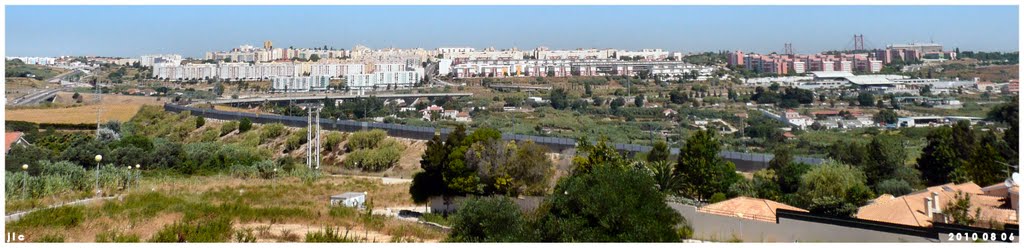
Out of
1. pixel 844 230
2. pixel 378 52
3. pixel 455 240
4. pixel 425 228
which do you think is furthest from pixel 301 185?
pixel 378 52

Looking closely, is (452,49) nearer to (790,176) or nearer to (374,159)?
(374,159)

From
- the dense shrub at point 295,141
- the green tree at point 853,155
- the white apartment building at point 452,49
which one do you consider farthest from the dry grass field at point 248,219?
the white apartment building at point 452,49

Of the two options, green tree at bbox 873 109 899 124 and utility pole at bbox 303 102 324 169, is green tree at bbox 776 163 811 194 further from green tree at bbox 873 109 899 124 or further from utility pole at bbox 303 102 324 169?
green tree at bbox 873 109 899 124

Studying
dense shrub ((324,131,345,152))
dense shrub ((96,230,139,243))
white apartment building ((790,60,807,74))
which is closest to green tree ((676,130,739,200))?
dense shrub ((96,230,139,243))

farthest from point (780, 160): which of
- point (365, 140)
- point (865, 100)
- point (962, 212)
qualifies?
point (865, 100)

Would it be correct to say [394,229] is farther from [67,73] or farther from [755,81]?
[67,73]

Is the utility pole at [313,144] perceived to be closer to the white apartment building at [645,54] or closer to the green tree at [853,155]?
the green tree at [853,155]
